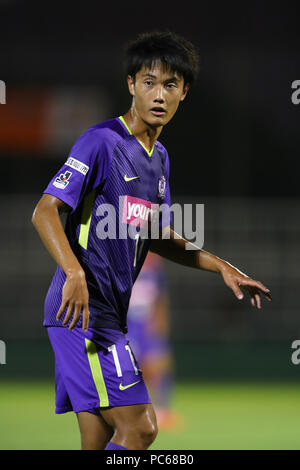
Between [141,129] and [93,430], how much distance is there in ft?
4.87

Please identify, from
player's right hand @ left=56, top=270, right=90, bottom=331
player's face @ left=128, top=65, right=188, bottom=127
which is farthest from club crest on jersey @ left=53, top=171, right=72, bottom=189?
player's face @ left=128, top=65, right=188, bottom=127

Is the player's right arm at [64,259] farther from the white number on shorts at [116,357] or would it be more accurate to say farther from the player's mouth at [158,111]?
the player's mouth at [158,111]

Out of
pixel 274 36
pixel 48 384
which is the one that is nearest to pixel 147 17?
pixel 274 36

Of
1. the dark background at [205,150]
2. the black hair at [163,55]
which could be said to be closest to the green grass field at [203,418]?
the dark background at [205,150]

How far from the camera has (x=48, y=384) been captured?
1038 cm

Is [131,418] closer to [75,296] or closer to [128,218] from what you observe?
[75,296]

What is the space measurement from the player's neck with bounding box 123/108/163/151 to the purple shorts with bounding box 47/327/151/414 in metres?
0.97

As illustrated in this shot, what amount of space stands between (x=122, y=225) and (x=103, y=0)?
17.3 metres

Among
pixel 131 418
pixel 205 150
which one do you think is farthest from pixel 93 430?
pixel 205 150

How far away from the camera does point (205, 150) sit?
63.3ft

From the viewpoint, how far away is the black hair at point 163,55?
414 cm

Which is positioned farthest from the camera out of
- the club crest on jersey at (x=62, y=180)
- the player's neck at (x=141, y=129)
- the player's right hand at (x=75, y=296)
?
the player's neck at (x=141, y=129)

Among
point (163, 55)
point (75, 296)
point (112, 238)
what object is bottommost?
point (75, 296)

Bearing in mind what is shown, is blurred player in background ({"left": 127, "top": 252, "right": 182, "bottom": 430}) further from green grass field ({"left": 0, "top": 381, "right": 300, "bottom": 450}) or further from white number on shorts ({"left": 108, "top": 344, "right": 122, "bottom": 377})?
white number on shorts ({"left": 108, "top": 344, "right": 122, "bottom": 377})
